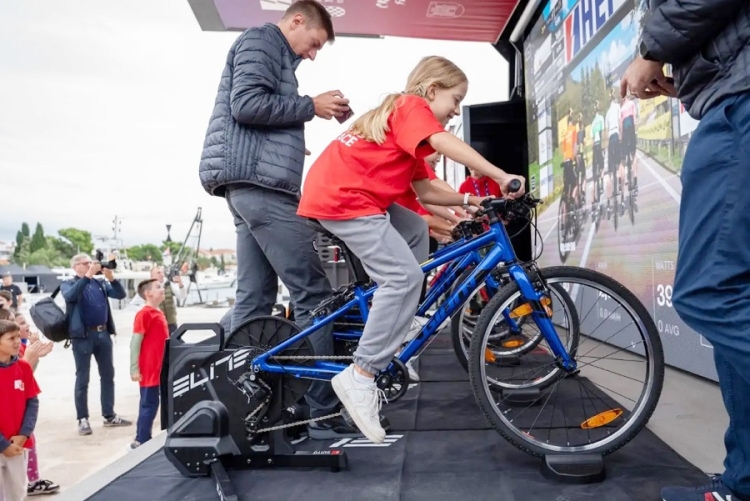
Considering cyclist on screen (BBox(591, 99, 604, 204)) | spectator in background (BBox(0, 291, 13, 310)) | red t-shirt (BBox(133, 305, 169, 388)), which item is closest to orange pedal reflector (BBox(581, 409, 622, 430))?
cyclist on screen (BBox(591, 99, 604, 204))

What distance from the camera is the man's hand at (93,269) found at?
491 cm

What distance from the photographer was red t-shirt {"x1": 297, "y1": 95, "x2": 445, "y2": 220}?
167cm

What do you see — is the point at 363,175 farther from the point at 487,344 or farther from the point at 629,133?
the point at 629,133

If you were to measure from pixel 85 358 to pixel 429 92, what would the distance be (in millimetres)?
4156

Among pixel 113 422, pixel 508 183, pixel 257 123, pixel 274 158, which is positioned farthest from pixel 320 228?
pixel 113 422

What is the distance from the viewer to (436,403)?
95.0 inches

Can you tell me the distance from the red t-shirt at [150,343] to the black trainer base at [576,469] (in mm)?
3461

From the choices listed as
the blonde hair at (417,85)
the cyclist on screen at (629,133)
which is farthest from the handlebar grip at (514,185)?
the cyclist on screen at (629,133)

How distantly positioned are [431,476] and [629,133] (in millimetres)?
2732

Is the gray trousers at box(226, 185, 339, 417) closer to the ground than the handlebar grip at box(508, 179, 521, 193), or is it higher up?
closer to the ground

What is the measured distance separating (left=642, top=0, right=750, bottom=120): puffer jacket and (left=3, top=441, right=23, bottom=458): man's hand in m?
A: 3.10

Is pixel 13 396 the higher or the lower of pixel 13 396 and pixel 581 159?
the lower

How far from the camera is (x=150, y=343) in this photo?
429cm

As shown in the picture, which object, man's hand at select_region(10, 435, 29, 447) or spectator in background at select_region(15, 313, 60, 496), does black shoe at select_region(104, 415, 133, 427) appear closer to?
spectator in background at select_region(15, 313, 60, 496)
